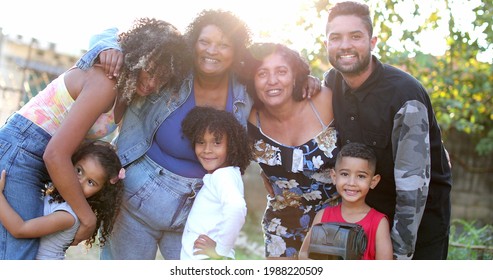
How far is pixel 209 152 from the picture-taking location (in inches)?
129

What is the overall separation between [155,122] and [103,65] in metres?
0.43

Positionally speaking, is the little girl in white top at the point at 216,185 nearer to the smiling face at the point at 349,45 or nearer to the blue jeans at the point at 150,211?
the blue jeans at the point at 150,211

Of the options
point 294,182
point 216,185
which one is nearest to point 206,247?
point 216,185

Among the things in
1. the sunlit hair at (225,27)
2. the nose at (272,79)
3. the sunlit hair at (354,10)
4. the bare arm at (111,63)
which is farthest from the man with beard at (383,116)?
the bare arm at (111,63)

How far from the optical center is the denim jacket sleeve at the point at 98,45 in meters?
3.09

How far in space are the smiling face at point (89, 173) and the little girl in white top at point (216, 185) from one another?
48 centimetres

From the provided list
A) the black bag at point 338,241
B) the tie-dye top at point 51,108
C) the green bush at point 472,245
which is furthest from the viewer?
the green bush at point 472,245

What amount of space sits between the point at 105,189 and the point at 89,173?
0.46ft

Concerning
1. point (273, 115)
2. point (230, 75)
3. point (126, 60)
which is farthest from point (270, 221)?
point (126, 60)

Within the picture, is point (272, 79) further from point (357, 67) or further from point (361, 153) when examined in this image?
point (361, 153)

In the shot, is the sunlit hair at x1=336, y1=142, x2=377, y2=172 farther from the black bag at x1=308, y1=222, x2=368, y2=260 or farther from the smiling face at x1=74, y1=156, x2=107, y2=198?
the smiling face at x1=74, y1=156, x2=107, y2=198

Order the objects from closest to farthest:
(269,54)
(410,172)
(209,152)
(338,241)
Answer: (410,172)
(338,241)
(209,152)
(269,54)

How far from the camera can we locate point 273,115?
143 inches
